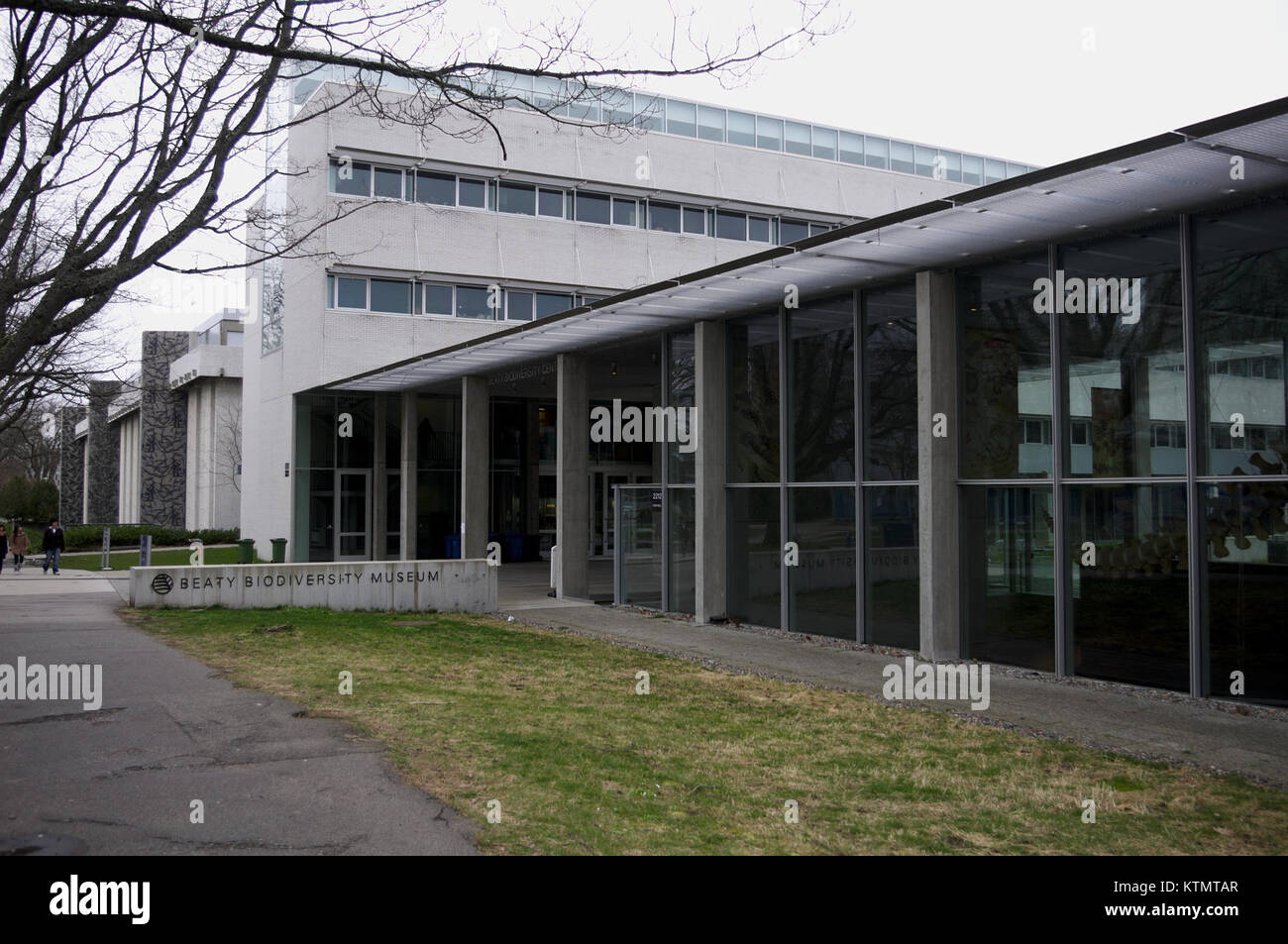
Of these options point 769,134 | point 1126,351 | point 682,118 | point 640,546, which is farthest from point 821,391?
point 769,134

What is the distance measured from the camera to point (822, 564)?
598 inches

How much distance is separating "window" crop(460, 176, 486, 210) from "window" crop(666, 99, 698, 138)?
310 inches

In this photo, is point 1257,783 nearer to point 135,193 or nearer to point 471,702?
point 471,702

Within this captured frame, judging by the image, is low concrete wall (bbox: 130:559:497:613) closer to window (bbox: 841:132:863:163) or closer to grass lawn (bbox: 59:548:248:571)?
grass lawn (bbox: 59:548:248:571)

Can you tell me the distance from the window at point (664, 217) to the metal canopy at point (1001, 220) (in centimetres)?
1869

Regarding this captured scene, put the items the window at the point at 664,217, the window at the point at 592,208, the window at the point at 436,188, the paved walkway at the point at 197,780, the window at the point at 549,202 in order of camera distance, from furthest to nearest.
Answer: the window at the point at 664,217
the window at the point at 592,208
the window at the point at 549,202
the window at the point at 436,188
the paved walkway at the point at 197,780

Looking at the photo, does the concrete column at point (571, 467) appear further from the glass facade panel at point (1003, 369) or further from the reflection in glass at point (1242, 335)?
the reflection in glass at point (1242, 335)

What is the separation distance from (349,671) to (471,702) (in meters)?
2.14

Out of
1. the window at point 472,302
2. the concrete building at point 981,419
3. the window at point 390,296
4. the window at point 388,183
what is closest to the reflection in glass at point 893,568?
the concrete building at point 981,419

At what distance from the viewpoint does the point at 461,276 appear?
31984mm

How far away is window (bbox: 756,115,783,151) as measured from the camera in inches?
1532

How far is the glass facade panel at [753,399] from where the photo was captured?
16.4m

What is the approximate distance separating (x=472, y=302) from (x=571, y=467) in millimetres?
12862
